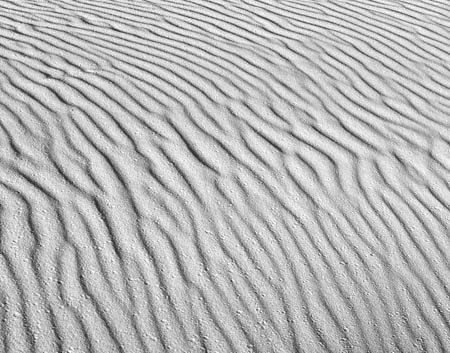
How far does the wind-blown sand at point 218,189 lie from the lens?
3352 millimetres

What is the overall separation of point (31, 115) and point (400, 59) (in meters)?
3.16

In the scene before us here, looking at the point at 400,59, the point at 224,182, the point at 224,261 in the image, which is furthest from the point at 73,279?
the point at 400,59

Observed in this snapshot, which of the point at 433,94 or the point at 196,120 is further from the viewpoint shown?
the point at 433,94

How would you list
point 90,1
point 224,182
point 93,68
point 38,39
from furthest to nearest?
1. point 90,1
2. point 38,39
3. point 93,68
4. point 224,182

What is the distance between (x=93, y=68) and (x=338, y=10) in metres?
2.79

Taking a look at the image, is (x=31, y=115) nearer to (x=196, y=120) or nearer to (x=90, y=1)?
(x=196, y=120)

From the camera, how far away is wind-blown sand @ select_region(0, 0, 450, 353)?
3352mm

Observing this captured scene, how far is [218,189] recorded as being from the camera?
4.13m

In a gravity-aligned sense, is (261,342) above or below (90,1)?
below

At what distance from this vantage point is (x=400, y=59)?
6.00m

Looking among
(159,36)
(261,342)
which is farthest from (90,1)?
(261,342)

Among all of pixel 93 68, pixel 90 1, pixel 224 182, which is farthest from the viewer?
pixel 90 1

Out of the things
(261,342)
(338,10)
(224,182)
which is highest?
(338,10)

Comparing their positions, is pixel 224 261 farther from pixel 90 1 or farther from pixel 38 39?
pixel 90 1
